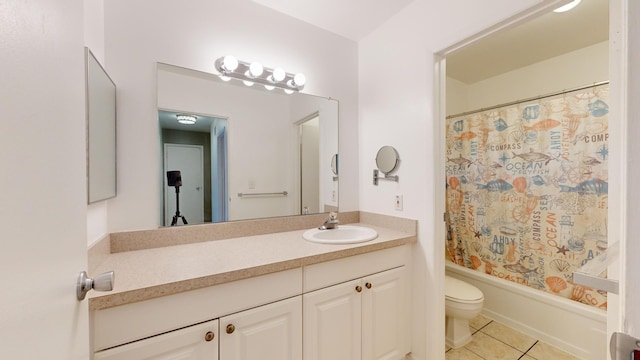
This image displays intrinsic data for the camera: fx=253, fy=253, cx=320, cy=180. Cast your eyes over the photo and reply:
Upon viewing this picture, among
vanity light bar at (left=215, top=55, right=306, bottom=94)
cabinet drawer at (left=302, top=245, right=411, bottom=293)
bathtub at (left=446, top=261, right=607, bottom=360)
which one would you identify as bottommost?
bathtub at (left=446, top=261, right=607, bottom=360)

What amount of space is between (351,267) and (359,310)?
252mm

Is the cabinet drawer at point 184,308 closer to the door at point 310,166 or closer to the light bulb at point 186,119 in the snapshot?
the door at point 310,166

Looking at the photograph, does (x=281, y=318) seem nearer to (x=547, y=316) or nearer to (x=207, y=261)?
(x=207, y=261)

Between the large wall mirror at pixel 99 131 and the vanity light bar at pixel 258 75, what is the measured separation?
57 centimetres

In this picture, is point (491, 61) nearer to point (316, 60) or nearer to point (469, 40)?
point (469, 40)

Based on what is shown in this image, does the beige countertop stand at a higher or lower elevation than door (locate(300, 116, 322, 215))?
lower

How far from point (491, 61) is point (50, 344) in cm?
318

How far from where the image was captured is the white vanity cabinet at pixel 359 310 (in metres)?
1.25

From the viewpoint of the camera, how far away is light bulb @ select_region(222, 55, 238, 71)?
151 cm

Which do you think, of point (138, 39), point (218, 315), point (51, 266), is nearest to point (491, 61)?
point (138, 39)

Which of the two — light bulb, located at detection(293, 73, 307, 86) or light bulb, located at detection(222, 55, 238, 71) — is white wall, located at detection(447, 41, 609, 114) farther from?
light bulb, located at detection(222, 55, 238, 71)

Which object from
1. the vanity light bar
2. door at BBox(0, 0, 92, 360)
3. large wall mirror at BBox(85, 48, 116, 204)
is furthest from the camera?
the vanity light bar

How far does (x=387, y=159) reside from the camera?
5.99 ft

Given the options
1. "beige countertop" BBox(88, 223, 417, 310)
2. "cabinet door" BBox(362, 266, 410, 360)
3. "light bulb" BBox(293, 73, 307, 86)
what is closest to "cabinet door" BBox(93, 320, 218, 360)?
"beige countertop" BBox(88, 223, 417, 310)
